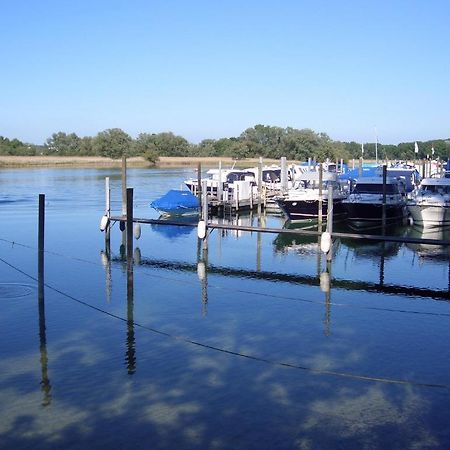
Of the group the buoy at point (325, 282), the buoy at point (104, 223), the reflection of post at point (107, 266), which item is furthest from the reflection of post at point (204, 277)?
the buoy at point (104, 223)

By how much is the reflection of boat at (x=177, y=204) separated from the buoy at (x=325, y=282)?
55.7 ft

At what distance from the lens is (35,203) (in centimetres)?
4525

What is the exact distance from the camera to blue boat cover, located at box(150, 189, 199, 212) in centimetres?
3619

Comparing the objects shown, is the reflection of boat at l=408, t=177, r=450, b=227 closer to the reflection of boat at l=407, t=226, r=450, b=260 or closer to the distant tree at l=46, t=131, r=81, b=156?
the reflection of boat at l=407, t=226, r=450, b=260

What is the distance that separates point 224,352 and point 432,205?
70.0 feet

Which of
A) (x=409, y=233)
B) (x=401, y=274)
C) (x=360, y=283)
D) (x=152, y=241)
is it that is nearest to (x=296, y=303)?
(x=360, y=283)

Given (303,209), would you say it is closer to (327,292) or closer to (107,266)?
(107,266)

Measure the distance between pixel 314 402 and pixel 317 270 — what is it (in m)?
11.2

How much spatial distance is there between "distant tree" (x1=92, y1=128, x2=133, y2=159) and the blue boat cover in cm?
8549

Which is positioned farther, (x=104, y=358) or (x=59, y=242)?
(x=59, y=242)

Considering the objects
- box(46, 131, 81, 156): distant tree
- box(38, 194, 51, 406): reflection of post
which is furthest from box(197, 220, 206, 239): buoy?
box(46, 131, 81, 156): distant tree

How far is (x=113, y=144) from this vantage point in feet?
404

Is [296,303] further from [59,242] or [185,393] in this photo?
[59,242]

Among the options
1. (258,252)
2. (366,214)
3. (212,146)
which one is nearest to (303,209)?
(366,214)
